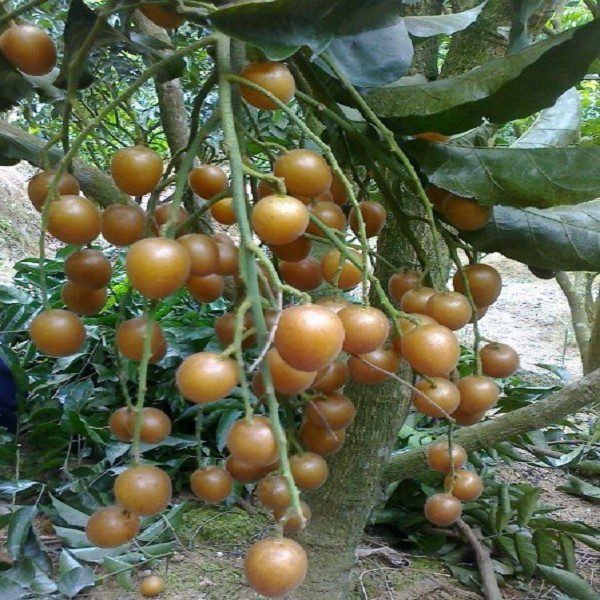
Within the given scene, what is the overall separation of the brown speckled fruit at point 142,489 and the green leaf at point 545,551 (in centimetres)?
88

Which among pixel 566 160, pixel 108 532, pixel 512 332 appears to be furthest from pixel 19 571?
pixel 512 332

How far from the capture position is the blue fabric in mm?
1493

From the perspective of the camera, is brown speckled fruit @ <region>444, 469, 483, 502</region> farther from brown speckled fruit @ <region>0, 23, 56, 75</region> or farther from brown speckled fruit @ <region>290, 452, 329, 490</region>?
brown speckled fruit @ <region>0, 23, 56, 75</region>

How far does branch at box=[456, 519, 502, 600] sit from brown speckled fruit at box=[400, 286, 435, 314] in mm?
Result: 696

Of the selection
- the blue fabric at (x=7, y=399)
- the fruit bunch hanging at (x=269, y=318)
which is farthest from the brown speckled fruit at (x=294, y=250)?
the blue fabric at (x=7, y=399)

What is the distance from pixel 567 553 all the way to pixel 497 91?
34.3 inches

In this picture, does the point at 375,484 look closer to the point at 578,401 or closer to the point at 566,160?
the point at 578,401

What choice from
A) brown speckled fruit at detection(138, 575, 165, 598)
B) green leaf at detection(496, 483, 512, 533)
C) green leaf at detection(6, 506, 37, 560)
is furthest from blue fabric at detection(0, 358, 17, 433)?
green leaf at detection(496, 483, 512, 533)

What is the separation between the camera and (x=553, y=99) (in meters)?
0.50

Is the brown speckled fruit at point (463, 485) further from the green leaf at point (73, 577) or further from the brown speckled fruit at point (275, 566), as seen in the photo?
the green leaf at point (73, 577)

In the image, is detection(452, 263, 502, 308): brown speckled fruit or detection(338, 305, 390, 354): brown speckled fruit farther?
detection(452, 263, 502, 308): brown speckled fruit

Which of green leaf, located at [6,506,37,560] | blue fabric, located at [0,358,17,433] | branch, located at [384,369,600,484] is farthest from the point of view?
blue fabric, located at [0,358,17,433]

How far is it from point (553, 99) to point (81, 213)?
1.12 feet

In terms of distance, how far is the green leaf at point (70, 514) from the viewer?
1216mm
